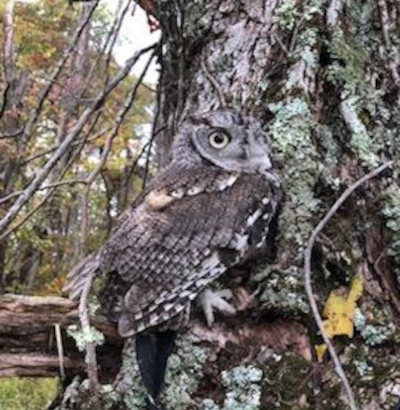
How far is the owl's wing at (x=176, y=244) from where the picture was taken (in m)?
1.66

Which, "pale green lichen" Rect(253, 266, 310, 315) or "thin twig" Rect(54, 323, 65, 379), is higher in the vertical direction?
"pale green lichen" Rect(253, 266, 310, 315)

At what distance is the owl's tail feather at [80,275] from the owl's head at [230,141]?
34cm

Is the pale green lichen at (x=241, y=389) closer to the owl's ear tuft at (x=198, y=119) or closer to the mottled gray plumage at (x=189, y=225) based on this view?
the mottled gray plumage at (x=189, y=225)

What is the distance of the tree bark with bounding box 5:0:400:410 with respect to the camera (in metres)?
1.73

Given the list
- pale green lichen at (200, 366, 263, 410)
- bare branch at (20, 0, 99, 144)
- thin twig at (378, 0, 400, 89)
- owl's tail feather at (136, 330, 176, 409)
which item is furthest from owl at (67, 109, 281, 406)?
bare branch at (20, 0, 99, 144)

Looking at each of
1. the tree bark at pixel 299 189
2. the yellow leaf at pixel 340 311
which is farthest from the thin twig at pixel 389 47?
the yellow leaf at pixel 340 311

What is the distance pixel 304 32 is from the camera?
6.60ft

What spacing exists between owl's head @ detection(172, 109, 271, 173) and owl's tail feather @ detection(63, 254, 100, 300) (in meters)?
0.34

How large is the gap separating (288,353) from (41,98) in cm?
122

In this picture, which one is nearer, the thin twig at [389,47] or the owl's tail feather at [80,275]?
the owl's tail feather at [80,275]

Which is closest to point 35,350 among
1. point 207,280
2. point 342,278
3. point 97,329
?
point 97,329

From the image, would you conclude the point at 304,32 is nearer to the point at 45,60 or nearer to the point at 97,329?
the point at 97,329

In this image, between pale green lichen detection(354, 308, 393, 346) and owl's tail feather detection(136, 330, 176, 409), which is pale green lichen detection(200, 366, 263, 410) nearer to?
owl's tail feather detection(136, 330, 176, 409)

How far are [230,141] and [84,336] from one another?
21.1 inches
